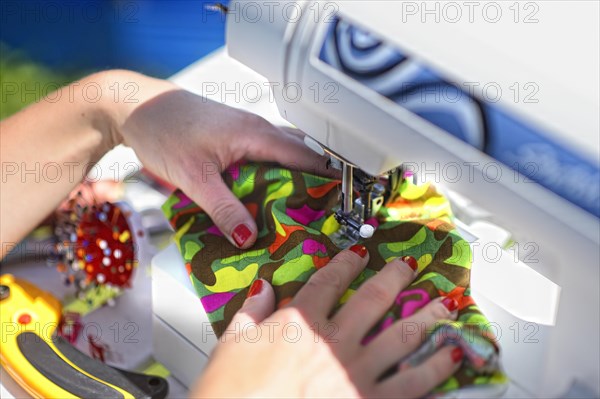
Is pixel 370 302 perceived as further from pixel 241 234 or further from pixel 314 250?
pixel 241 234

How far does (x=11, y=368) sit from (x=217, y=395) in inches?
15.1

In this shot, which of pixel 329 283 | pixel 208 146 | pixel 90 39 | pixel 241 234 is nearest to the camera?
pixel 329 283

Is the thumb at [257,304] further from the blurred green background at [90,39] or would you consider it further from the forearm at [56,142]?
the blurred green background at [90,39]

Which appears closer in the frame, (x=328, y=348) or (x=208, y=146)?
(x=328, y=348)

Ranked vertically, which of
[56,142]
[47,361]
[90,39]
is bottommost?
[90,39]

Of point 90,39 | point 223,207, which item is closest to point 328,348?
point 223,207

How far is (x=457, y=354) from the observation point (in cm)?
90

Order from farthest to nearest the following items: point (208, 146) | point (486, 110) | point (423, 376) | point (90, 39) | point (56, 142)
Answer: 1. point (90, 39)
2. point (56, 142)
3. point (208, 146)
4. point (423, 376)
5. point (486, 110)

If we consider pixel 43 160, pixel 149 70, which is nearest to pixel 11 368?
pixel 43 160

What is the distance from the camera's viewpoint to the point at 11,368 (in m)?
1.14

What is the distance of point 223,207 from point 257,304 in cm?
18

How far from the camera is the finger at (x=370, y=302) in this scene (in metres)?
0.95

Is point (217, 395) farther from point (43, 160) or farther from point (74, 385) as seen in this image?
point (43, 160)

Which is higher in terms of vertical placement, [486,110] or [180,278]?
[486,110]
